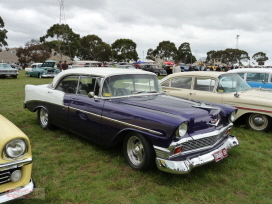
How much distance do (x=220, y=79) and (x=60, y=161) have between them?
14.2ft

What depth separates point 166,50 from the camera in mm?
80250

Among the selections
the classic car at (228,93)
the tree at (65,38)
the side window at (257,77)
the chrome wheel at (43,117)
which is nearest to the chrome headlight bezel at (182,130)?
the classic car at (228,93)

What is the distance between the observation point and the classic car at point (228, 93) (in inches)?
218

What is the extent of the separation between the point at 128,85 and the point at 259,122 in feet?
11.2

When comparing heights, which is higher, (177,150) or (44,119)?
(177,150)

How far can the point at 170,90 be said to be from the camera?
22.1ft

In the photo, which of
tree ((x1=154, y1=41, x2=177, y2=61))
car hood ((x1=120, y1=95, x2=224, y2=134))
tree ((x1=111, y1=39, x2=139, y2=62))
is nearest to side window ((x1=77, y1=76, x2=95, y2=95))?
car hood ((x1=120, y1=95, x2=224, y2=134))

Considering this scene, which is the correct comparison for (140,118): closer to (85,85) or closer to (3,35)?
(85,85)

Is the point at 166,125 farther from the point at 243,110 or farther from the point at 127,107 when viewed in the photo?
the point at 243,110

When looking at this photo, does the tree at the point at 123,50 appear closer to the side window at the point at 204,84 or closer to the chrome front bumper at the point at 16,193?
the side window at the point at 204,84

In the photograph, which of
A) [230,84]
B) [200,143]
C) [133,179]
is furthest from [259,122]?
[133,179]

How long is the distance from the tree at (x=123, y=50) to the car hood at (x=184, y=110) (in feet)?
199

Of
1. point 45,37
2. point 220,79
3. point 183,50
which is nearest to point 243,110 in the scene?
point 220,79

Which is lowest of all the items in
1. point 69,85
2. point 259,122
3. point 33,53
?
point 259,122
